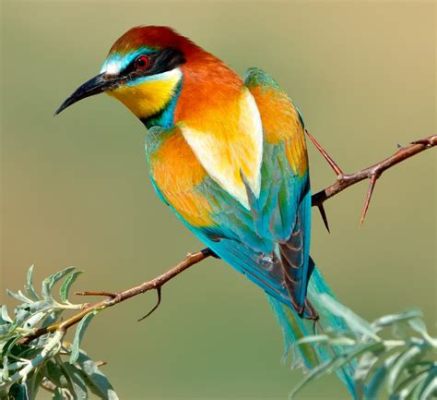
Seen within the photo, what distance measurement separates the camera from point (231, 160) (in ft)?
5.51

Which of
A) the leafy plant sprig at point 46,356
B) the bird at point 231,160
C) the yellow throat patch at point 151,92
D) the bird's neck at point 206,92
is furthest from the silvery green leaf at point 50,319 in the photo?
the yellow throat patch at point 151,92

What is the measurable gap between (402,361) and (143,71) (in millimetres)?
1234

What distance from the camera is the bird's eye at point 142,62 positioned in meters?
1.94

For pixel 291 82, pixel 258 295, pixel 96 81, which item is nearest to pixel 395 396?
pixel 96 81

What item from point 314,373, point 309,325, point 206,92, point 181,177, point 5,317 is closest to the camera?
point 314,373

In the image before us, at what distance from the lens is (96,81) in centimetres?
190

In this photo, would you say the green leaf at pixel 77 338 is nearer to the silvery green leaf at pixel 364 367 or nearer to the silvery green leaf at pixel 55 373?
the silvery green leaf at pixel 55 373

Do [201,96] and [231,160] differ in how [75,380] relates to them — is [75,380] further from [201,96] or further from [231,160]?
[201,96]

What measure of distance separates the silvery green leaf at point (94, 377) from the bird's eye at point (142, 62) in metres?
0.81

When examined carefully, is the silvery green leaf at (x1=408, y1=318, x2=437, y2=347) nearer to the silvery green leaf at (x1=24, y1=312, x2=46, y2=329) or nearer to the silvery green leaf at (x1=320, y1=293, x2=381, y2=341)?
the silvery green leaf at (x1=320, y1=293, x2=381, y2=341)

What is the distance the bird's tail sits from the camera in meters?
1.54

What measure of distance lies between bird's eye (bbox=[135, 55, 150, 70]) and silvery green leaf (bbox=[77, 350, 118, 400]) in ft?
2.65

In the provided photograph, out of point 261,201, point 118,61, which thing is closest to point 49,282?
point 261,201

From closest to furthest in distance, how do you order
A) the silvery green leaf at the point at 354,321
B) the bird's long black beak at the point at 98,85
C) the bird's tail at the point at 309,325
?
the silvery green leaf at the point at 354,321 → the bird's tail at the point at 309,325 → the bird's long black beak at the point at 98,85
